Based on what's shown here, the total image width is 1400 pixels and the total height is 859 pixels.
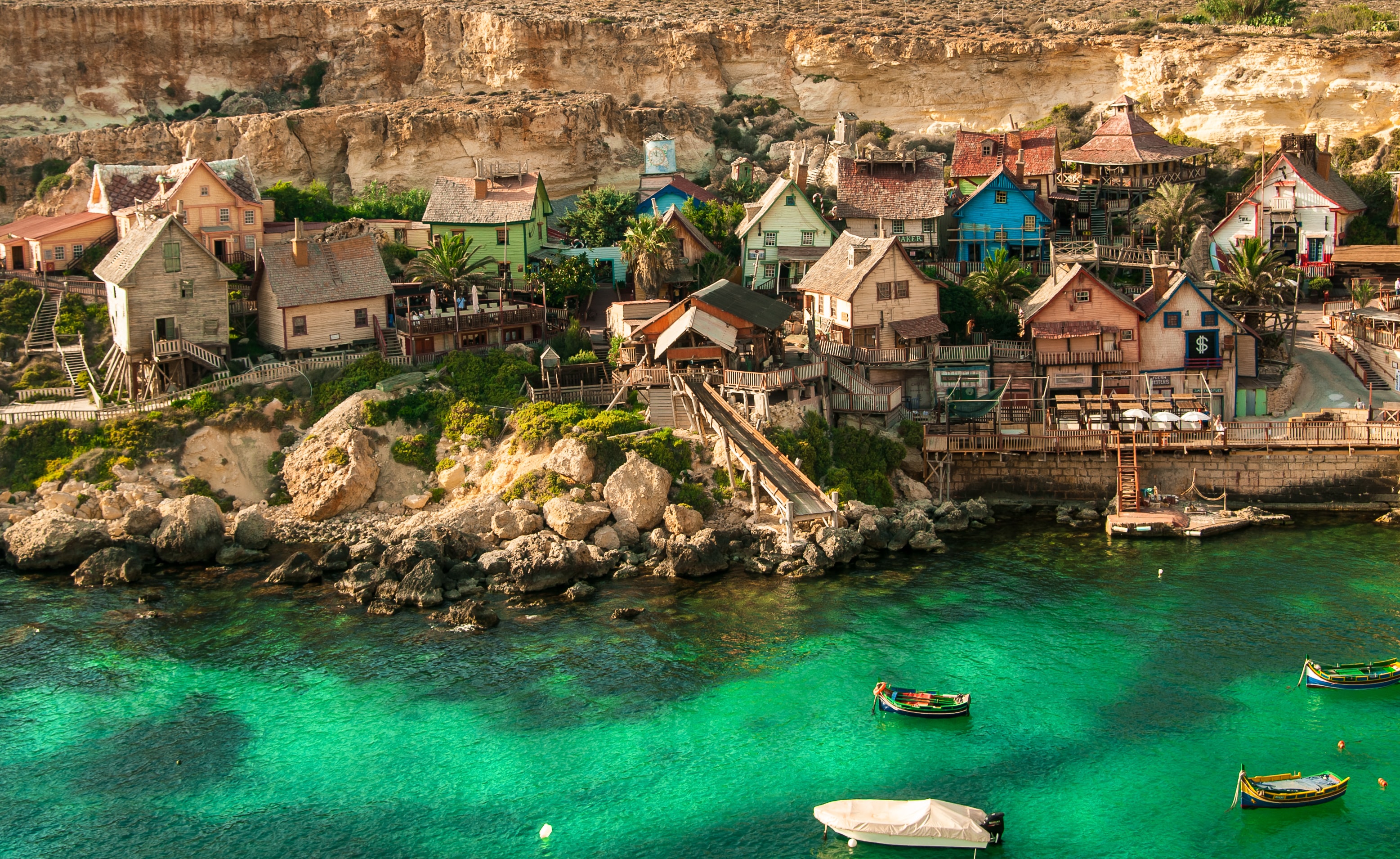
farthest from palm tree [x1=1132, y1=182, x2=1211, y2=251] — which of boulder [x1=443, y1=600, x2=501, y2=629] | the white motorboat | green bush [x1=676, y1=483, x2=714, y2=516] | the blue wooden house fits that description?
the white motorboat

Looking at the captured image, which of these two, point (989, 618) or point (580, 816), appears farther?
point (989, 618)

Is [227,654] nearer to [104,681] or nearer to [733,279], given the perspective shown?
[104,681]

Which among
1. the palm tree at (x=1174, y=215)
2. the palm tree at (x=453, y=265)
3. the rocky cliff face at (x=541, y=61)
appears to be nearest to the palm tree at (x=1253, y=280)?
the palm tree at (x=1174, y=215)

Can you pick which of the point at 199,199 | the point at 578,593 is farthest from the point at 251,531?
the point at 199,199

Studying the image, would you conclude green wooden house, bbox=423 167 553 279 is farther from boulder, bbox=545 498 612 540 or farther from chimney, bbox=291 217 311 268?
boulder, bbox=545 498 612 540

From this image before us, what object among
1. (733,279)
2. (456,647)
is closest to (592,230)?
(733,279)
